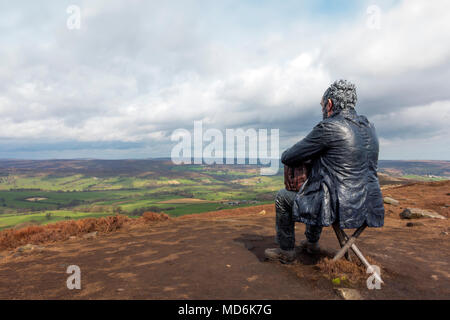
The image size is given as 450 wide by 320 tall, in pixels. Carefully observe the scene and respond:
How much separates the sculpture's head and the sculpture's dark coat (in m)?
0.26

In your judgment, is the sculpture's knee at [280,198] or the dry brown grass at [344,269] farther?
the sculpture's knee at [280,198]

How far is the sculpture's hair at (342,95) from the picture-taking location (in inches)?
176

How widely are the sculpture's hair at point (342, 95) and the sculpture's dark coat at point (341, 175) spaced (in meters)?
0.26

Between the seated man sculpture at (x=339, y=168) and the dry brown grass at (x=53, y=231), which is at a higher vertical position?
the seated man sculpture at (x=339, y=168)

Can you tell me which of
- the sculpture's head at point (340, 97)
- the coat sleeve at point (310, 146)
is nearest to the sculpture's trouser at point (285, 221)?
the coat sleeve at point (310, 146)

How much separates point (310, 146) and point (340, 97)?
117 cm

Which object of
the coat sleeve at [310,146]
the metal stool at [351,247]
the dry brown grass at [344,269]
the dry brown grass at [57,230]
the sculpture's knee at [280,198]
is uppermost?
the coat sleeve at [310,146]

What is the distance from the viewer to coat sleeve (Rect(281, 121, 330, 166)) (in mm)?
4109

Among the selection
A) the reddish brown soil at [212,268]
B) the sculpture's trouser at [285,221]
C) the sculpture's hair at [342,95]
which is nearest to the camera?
the reddish brown soil at [212,268]

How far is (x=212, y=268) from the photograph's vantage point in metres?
4.91

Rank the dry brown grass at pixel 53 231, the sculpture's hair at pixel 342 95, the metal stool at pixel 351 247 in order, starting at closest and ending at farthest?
the metal stool at pixel 351 247, the sculpture's hair at pixel 342 95, the dry brown grass at pixel 53 231

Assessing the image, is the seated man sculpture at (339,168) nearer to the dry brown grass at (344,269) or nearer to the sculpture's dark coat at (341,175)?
the sculpture's dark coat at (341,175)

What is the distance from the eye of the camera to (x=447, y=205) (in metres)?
12.9
